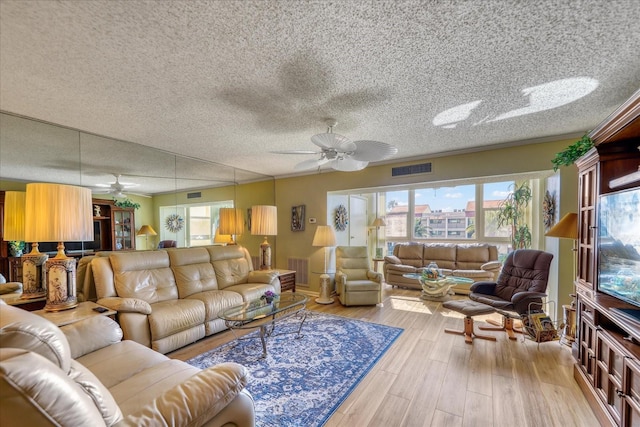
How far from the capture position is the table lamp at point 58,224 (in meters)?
2.02

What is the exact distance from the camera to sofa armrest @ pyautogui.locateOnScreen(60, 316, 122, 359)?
5.67 ft

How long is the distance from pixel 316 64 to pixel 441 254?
5.22 metres

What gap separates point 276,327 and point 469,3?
3572 millimetres

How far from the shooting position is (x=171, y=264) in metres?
3.47

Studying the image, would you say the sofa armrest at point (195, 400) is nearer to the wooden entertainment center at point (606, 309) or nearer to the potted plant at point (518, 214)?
the wooden entertainment center at point (606, 309)

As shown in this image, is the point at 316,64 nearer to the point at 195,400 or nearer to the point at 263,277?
the point at 195,400

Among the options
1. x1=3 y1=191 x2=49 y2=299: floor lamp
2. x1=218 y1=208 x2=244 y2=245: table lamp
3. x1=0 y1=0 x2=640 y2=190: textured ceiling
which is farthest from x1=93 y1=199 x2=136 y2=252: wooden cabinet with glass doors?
x1=218 y1=208 x2=244 y2=245: table lamp

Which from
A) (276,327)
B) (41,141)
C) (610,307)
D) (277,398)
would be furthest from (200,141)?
(610,307)

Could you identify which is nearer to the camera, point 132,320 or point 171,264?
point 132,320

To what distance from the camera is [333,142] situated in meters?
2.23

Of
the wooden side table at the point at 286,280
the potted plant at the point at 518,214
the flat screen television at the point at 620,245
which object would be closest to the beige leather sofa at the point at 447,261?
the potted plant at the point at 518,214

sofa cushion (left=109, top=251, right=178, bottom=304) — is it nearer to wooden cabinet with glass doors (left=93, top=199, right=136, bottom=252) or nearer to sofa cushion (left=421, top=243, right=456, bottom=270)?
wooden cabinet with glass doors (left=93, top=199, right=136, bottom=252)

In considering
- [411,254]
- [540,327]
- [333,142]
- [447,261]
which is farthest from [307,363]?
[447,261]

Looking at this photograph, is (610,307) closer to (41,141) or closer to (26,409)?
(26,409)
